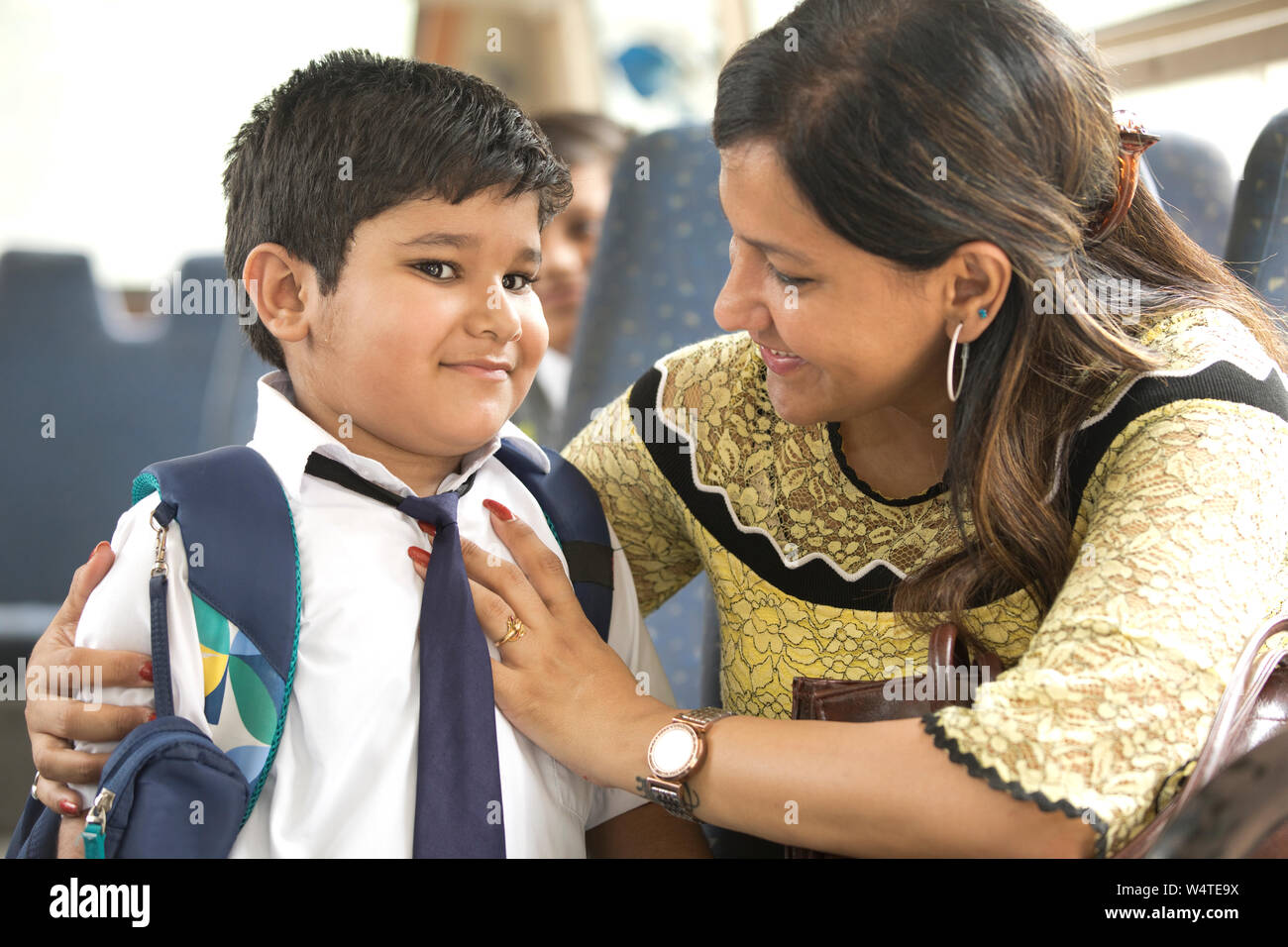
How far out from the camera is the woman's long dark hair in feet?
3.24

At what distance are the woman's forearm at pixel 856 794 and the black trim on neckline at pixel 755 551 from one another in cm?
23

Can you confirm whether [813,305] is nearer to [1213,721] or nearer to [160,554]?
[1213,721]

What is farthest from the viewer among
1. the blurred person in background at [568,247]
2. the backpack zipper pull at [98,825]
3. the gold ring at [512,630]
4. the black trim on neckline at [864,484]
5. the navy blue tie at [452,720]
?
the blurred person in background at [568,247]

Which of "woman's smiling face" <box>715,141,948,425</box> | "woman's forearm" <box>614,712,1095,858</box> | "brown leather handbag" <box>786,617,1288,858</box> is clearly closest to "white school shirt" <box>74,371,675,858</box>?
"woman's forearm" <box>614,712,1095,858</box>

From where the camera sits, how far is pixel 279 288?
1.07 metres

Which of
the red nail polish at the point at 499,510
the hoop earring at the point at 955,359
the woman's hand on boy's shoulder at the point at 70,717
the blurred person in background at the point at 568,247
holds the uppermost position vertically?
the blurred person in background at the point at 568,247

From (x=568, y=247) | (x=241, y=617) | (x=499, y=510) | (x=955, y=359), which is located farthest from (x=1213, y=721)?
(x=568, y=247)

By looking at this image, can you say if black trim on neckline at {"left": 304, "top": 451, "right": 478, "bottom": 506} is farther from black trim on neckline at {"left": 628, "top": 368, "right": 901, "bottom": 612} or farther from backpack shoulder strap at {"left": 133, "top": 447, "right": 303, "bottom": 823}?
black trim on neckline at {"left": 628, "top": 368, "right": 901, "bottom": 612}

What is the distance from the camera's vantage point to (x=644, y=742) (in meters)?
0.99

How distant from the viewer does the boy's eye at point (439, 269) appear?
1.03 m

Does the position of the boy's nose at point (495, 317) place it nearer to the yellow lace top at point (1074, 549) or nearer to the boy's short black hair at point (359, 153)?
the boy's short black hair at point (359, 153)

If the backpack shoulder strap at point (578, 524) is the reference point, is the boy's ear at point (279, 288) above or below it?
above

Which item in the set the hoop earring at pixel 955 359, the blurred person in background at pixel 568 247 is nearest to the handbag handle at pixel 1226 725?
the hoop earring at pixel 955 359
